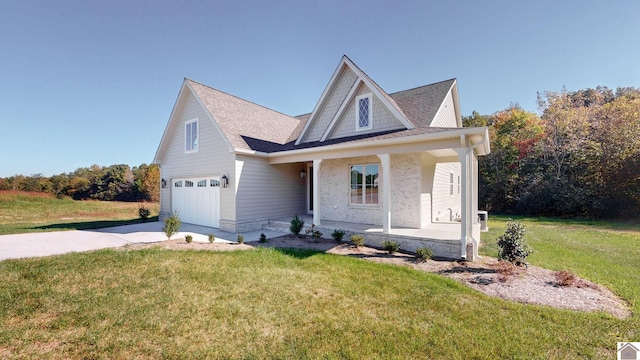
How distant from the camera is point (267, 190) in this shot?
1244 cm

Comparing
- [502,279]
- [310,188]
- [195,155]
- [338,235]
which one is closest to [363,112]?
[310,188]

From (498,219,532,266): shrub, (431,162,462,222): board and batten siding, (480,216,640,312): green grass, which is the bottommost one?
(480,216,640,312): green grass

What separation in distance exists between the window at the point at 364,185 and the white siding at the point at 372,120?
1619mm

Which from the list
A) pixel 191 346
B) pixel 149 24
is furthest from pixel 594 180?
pixel 149 24

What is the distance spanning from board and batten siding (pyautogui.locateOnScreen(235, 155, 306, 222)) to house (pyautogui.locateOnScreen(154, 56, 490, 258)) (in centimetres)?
5

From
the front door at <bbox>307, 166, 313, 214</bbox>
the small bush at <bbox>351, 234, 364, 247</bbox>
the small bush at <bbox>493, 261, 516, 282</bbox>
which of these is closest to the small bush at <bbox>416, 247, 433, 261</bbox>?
the small bush at <bbox>493, 261, 516, 282</bbox>

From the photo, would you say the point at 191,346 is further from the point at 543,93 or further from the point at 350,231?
the point at 543,93

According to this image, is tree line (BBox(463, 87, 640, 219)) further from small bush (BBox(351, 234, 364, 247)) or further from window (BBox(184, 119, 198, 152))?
window (BBox(184, 119, 198, 152))

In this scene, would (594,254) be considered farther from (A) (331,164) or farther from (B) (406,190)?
(A) (331,164)

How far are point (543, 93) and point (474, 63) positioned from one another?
13.2 metres

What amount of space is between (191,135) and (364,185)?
9218 millimetres

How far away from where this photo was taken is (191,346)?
3299 millimetres

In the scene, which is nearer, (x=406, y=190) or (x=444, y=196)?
(x=406, y=190)

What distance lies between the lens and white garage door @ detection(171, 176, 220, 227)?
1217 cm
